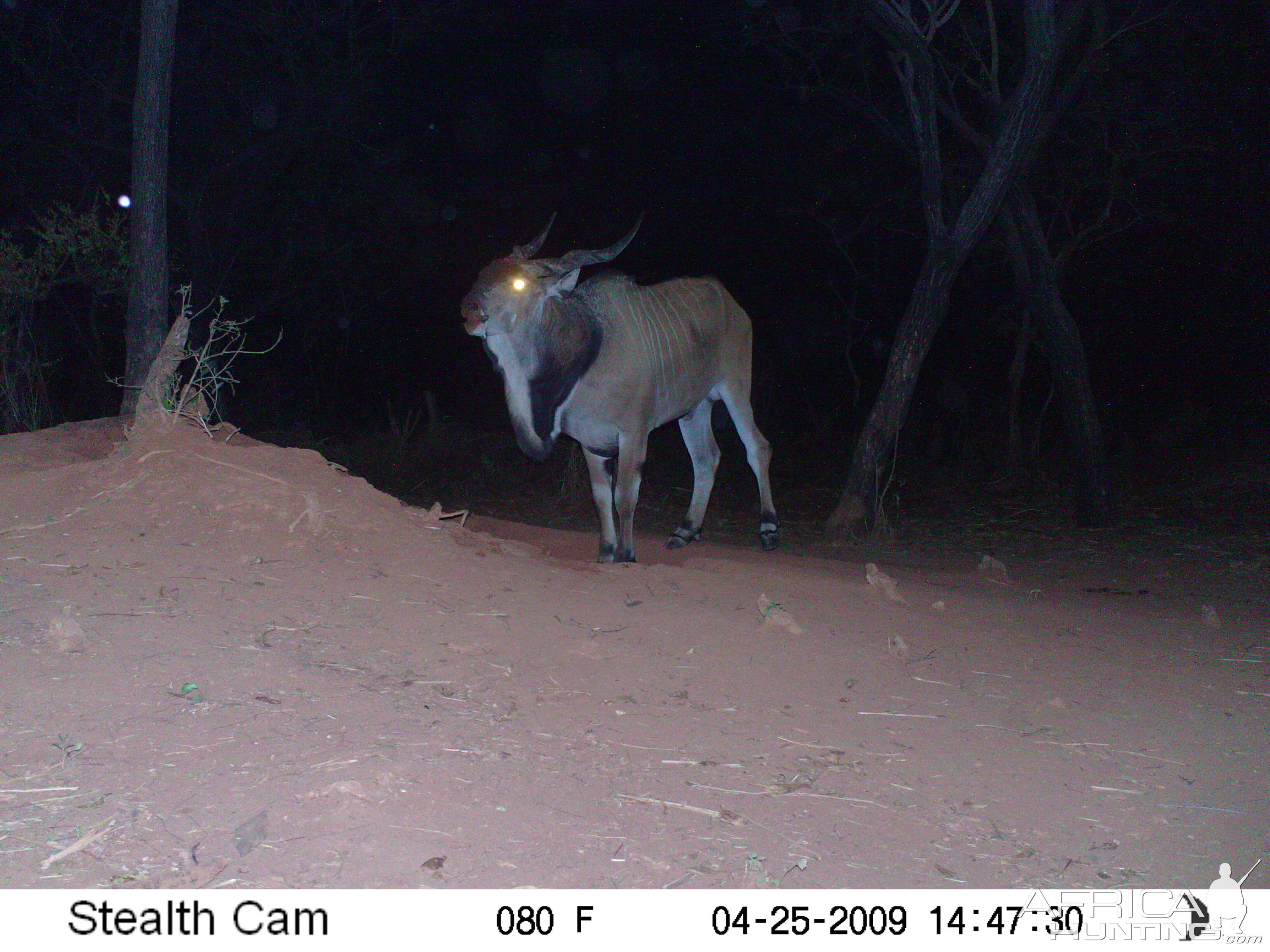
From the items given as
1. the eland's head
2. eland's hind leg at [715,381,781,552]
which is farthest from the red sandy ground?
eland's hind leg at [715,381,781,552]

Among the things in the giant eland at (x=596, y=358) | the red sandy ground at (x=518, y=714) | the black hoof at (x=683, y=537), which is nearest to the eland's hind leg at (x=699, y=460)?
the black hoof at (x=683, y=537)

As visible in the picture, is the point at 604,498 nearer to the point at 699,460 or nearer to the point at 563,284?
the point at 563,284

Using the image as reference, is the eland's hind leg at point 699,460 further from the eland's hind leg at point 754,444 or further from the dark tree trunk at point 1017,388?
the dark tree trunk at point 1017,388

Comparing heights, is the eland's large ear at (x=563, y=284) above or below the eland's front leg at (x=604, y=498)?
above

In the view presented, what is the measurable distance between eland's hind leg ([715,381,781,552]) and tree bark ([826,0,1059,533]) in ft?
5.47

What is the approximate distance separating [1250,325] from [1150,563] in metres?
12.8

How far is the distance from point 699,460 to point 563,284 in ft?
8.62

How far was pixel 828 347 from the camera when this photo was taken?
25.0 m

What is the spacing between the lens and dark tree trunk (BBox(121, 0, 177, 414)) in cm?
826

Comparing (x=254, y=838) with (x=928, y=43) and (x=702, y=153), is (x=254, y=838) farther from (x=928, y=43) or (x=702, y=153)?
(x=702, y=153)

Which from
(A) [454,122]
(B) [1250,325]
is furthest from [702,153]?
(B) [1250,325]

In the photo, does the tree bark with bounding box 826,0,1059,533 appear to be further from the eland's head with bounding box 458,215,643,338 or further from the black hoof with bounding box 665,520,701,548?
the eland's head with bounding box 458,215,643,338

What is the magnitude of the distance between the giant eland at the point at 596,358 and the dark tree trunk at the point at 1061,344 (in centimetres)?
467

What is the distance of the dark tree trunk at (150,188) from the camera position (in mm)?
8258
